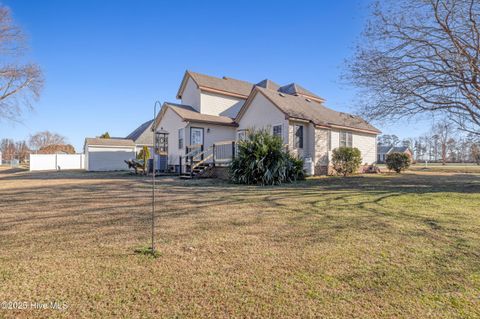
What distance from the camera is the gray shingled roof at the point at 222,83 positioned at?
2030cm

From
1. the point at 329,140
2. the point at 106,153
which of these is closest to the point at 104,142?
the point at 106,153

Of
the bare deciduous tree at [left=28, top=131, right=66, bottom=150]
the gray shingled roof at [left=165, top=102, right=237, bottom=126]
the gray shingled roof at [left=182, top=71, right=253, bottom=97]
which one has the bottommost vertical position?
the gray shingled roof at [left=165, top=102, right=237, bottom=126]

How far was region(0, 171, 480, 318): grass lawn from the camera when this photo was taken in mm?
2357

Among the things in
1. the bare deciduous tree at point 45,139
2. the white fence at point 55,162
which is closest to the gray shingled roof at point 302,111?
the white fence at point 55,162

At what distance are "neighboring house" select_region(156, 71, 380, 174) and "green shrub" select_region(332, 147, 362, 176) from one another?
827mm

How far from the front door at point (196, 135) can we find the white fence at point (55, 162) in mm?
22194

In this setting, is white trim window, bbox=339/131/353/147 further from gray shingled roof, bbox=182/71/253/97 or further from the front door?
the front door

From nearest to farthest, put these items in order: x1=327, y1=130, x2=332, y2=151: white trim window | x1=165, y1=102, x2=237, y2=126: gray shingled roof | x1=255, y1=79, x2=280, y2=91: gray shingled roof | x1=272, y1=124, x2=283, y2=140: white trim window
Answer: x1=272, y1=124, x2=283, y2=140: white trim window, x1=165, y1=102, x2=237, y2=126: gray shingled roof, x1=327, y1=130, x2=332, y2=151: white trim window, x1=255, y1=79, x2=280, y2=91: gray shingled roof

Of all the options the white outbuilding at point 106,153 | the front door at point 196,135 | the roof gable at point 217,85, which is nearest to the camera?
the front door at point 196,135

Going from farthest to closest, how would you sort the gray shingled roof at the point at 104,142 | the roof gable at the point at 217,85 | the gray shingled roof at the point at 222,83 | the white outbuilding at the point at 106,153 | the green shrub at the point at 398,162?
the gray shingled roof at the point at 104,142 → the white outbuilding at the point at 106,153 → the green shrub at the point at 398,162 → the gray shingled roof at the point at 222,83 → the roof gable at the point at 217,85

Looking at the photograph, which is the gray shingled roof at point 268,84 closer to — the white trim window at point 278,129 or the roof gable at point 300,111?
the roof gable at point 300,111

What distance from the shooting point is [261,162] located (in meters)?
11.9

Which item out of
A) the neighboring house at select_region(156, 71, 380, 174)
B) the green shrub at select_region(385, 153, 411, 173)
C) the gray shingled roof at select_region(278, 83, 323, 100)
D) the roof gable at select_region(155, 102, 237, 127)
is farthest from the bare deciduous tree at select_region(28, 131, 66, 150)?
the green shrub at select_region(385, 153, 411, 173)

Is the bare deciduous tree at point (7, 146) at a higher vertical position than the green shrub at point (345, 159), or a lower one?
higher
